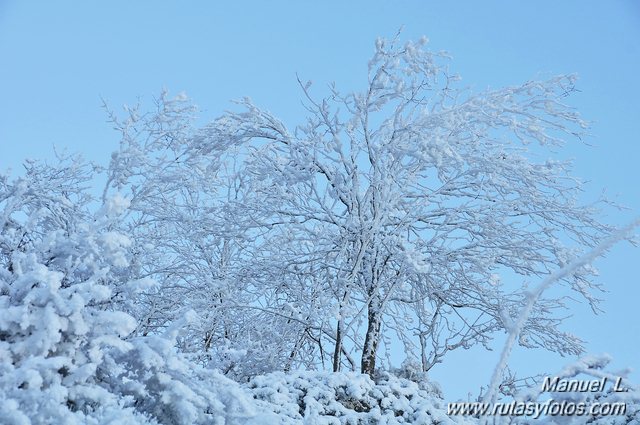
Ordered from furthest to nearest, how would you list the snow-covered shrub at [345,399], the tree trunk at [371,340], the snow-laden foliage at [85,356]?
the tree trunk at [371,340] < the snow-covered shrub at [345,399] < the snow-laden foliage at [85,356]

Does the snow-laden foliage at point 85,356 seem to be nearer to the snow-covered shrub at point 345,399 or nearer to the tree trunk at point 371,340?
the snow-covered shrub at point 345,399

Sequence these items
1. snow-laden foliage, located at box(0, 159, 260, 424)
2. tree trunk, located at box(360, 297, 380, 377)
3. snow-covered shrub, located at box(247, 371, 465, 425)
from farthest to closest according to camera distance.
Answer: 1. tree trunk, located at box(360, 297, 380, 377)
2. snow-covered shrub, located at box(247, 371, 465, 425)
3. snow-laden foliage, located at box(0, 159, 260, 424)

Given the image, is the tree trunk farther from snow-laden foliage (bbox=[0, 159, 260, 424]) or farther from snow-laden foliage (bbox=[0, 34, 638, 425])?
snow-laden foliage (bbox=[0, 159, 260, 424])

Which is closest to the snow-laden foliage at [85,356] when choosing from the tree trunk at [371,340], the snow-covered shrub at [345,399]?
the snow-covered shrub at [345,399]

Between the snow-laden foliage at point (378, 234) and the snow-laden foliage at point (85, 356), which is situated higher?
the snow-laden foliage at point (378, 234)

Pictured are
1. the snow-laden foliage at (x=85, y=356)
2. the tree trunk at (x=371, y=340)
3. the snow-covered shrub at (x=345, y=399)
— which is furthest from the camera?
the tree trunk at (x=371, y=340)

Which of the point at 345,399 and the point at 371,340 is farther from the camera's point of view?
the point at 371,340

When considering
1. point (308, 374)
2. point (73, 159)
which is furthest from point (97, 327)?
point (73, 159)

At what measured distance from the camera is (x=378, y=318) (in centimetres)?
892

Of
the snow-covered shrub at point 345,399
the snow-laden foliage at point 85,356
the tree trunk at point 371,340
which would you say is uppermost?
the tree trunk at point 371,340

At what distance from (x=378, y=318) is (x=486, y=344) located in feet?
8.66

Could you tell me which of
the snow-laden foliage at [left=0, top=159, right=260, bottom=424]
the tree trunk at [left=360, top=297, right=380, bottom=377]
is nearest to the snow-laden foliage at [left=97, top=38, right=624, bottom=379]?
the tree trunk at [left=360, top=297, right=380, bottom=377]

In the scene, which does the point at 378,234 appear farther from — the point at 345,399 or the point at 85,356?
the point at 85,356

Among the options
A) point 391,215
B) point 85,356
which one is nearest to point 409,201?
point 391,215
